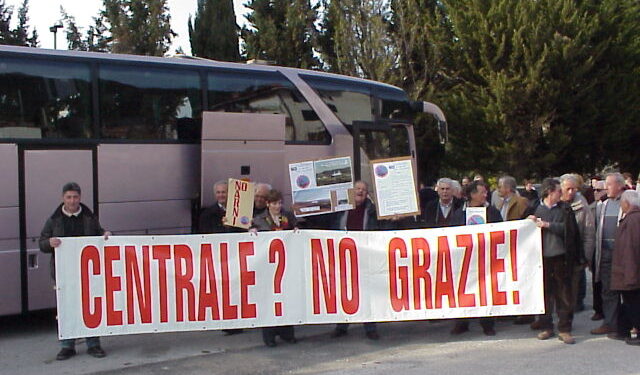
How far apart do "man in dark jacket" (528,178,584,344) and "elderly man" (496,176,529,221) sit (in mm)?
953

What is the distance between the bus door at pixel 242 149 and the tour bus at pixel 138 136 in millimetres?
14

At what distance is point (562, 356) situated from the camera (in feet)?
22.5

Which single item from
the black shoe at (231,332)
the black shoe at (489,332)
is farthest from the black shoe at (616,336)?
the black shoe at (231,332)

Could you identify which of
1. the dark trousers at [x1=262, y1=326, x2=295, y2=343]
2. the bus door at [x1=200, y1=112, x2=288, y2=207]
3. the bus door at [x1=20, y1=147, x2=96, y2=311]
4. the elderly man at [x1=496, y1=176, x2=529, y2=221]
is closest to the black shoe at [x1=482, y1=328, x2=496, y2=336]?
the elderly man at [x1=496, y1=176, x2=529, y2=221]

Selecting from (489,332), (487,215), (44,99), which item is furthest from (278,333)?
(44,99)

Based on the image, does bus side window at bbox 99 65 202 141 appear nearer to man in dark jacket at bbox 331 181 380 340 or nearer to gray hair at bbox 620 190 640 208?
man in dark jacket at bbox 331 181 380 340

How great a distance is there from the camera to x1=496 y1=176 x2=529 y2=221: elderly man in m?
8.61

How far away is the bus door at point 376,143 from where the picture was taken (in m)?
11.0

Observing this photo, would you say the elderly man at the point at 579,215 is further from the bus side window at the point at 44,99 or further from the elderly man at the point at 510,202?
the bus side window at the point at 44,99

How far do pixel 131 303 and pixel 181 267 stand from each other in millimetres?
598

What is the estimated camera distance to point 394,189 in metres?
8.19

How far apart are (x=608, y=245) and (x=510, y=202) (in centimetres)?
137

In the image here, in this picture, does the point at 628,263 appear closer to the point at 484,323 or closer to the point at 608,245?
the point at 608,245

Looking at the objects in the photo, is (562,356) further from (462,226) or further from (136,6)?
(136,6)
